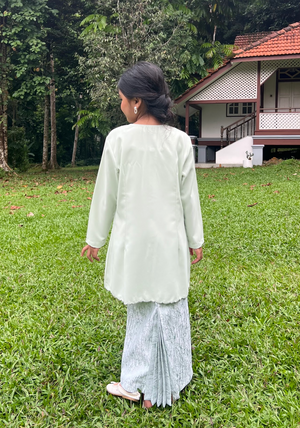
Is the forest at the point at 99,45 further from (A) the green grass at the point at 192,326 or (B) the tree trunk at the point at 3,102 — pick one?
(A) the green grass at the point at 192,326

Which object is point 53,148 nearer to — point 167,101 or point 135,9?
point 135,9

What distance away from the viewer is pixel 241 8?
22.3 meters

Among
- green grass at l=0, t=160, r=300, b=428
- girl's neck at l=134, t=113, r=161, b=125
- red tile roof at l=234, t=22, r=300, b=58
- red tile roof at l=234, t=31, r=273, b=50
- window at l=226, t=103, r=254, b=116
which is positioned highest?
red tile roof at l=234, t=31, r=273, b=50

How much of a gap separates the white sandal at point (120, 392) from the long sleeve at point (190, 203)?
36.4 inches

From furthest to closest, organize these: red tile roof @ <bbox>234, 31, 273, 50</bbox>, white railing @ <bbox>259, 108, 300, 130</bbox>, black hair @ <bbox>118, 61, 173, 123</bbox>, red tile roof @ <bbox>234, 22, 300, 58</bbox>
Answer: red tile roof @ <bbox>234, 31, 273, 50</bbox>
white railing @ <bbox>259, 108, 300, 130</bbox>
red tile roof @ <bbox>234, 22, 300, 58</bbox>
black hair @ <bbox>118, 61, 173, 123</bbox>

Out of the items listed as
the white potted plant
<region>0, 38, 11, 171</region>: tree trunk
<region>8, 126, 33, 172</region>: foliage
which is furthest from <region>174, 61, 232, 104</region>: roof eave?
<region>8, 126, 33, 172</region>: foliage

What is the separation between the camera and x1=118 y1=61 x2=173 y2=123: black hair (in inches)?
77.7

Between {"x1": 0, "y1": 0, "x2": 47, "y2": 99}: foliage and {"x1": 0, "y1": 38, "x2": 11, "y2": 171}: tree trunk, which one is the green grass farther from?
{"x1": 0, "y1": 38, "x2": 11, "y2": 171}: tree trunk

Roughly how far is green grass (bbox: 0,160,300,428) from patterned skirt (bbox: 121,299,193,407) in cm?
16

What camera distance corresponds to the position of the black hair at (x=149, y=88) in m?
1.97

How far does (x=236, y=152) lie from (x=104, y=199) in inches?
600

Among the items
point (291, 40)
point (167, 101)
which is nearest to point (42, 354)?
point (167, 101)

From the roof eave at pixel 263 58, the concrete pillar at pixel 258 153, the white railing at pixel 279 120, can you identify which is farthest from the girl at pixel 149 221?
the white railing at pixel 279 120

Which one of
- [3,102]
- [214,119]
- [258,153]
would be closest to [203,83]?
[214,119]
